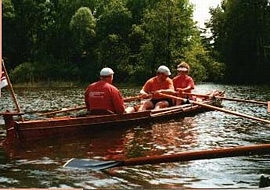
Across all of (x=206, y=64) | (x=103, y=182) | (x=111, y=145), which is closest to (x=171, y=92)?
(x=111, y=145)

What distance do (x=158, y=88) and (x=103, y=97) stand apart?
227cm

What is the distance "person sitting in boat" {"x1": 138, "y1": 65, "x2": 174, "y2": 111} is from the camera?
8.71 meters

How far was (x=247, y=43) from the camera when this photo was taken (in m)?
29.6

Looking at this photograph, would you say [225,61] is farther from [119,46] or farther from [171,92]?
[171,92]

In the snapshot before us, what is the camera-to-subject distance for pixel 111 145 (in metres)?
6.20

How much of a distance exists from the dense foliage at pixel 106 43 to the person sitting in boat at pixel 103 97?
58.4 ft

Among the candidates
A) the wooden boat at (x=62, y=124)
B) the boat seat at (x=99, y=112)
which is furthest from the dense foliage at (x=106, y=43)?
the boat seat at (x=99, y=112)

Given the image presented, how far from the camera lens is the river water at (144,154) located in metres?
4.24

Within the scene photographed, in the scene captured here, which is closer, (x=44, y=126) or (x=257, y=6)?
(x=44, y=126)

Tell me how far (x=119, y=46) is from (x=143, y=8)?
3872mm

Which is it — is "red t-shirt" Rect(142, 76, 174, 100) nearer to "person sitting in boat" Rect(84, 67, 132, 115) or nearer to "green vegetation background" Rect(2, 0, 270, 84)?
"person sitting in boat" Rect(84, 67, 132, 115)

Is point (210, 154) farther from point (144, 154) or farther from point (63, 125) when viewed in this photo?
point (63, 125)

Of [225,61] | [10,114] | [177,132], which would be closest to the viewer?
[10,114]

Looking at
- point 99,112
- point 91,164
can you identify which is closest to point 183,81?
point 99,112
